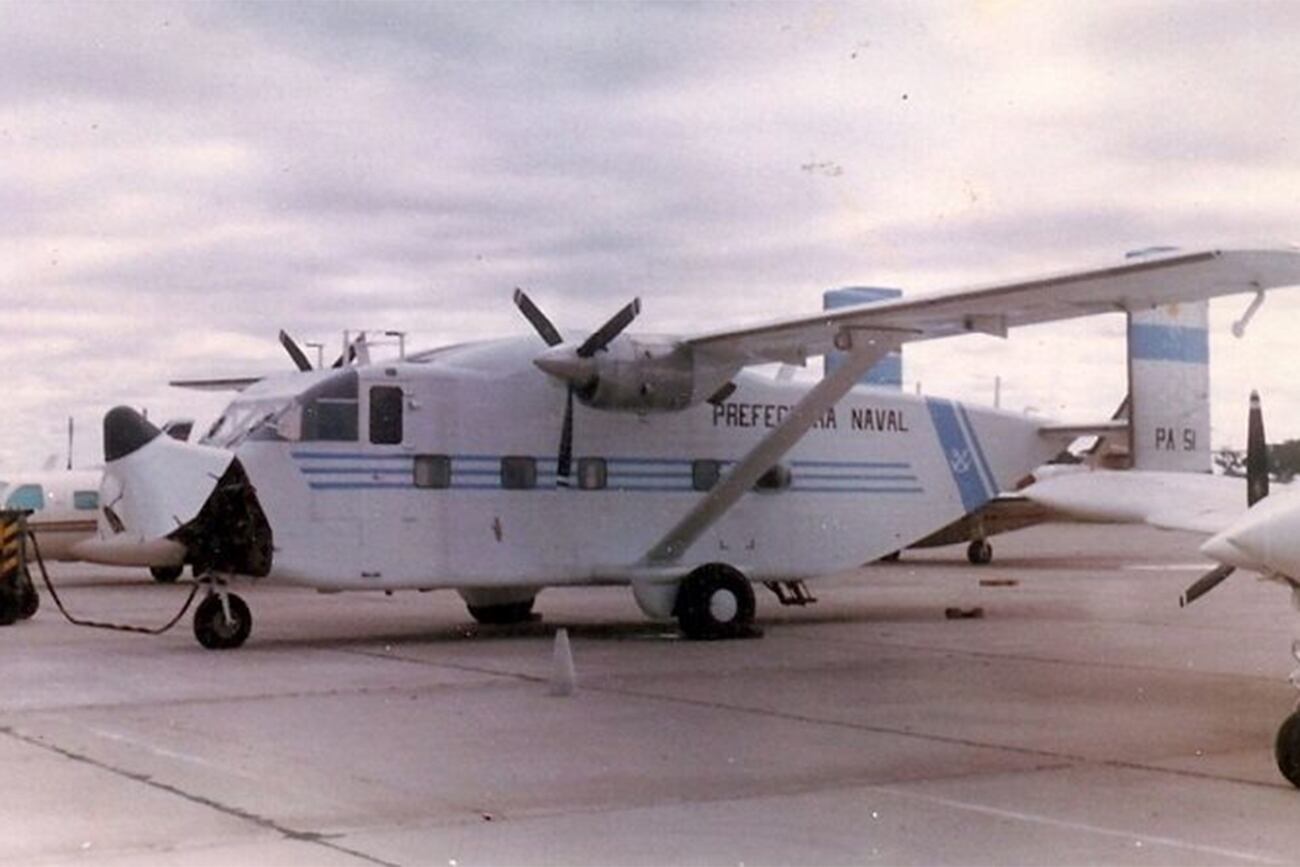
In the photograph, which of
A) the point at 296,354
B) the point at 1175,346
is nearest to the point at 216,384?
the point at 296,354

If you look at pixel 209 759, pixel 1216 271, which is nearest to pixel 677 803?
pixel 209 759

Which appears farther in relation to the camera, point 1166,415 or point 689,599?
point 689,599

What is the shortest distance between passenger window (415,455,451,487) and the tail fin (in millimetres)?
7420

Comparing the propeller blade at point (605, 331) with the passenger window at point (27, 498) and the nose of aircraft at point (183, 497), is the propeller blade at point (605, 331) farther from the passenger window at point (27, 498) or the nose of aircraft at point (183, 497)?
the passenger window at point (27, 498)

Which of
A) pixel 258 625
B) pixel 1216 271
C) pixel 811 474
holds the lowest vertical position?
pixel 258 625

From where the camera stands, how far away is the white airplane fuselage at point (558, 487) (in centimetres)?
1820

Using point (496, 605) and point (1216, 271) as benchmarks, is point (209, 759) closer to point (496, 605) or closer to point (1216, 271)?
point (1216, 271)

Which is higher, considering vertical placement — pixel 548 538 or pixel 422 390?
pixel 422 390

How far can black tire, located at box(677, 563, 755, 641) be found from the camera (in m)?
19.3

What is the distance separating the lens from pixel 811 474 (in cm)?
2125

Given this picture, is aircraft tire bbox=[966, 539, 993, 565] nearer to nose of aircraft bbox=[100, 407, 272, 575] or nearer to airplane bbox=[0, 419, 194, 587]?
airplane bbox=[0, 419, 194, 587]

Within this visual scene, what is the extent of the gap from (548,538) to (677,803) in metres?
10.6

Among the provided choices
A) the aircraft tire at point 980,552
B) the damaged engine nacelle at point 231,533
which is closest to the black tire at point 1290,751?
the damaged engine nacelle at point 231,533

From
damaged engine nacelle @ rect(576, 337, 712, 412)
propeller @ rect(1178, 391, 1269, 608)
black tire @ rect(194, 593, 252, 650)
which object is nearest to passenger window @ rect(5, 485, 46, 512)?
black tire @ rect(194, 593, 252, 650)
